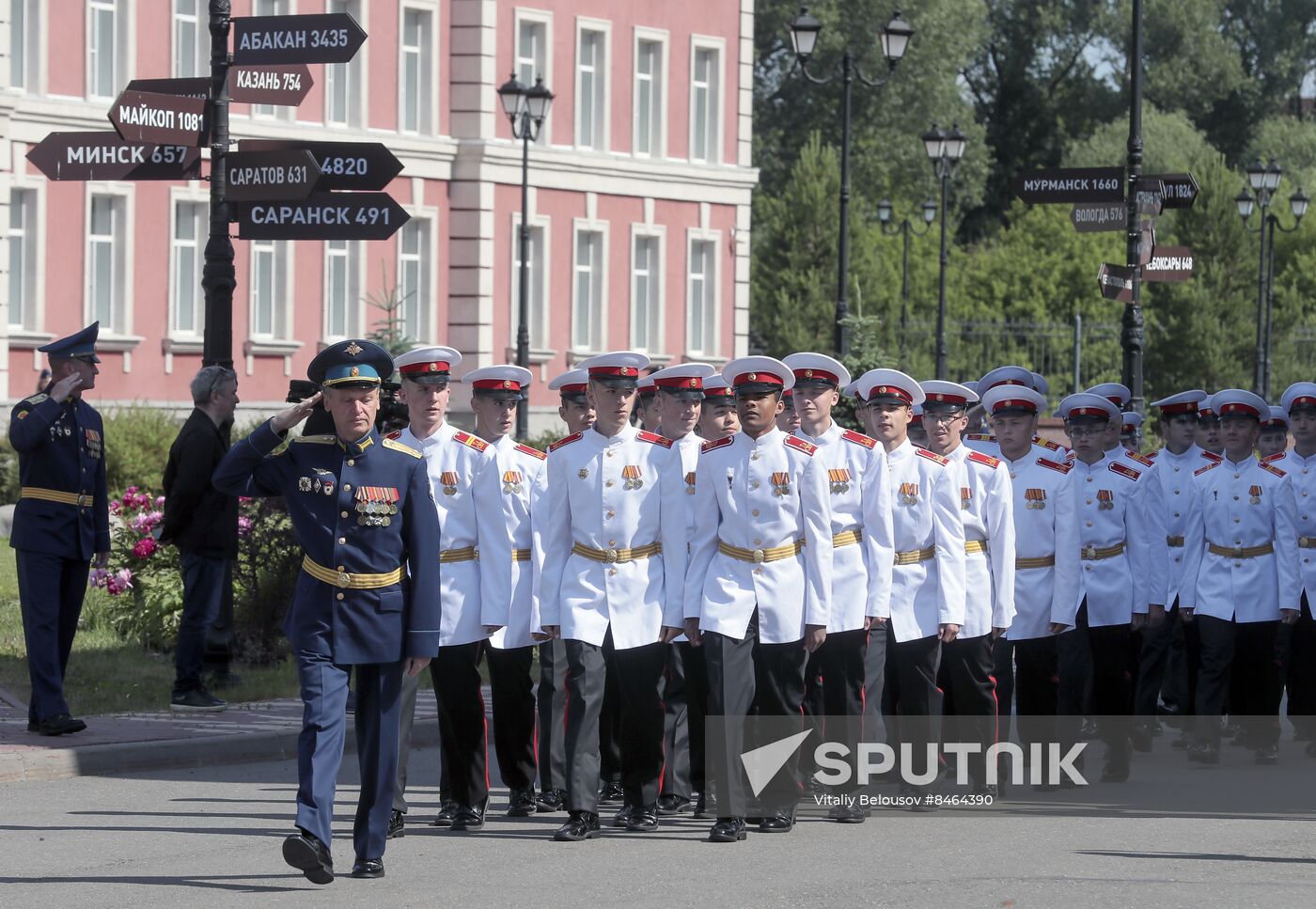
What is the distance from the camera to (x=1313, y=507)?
14.0 meters

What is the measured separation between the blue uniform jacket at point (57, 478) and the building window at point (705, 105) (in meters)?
31.2

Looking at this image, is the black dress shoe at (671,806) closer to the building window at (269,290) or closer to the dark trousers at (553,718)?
the dark trousers at (553,718)

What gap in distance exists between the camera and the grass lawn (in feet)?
46.6

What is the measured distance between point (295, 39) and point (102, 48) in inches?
830

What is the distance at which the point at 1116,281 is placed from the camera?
2008 centimetres

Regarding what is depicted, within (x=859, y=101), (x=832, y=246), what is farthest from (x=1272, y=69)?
(x=832, y=246)

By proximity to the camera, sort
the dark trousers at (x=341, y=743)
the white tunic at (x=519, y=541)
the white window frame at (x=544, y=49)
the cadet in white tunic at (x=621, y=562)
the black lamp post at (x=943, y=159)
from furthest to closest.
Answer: the black lamp post at (x=943, y=159) < the white window frame at (x=544, y=49) < the white tunic at (x=519, y=541) < the cadet in white tunic at (x=621, y=562) < the dark trousers at (x=341, y=743)

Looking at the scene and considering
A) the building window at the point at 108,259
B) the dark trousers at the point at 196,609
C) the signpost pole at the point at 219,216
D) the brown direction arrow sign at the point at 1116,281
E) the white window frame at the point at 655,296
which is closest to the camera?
the dark trousers at the point at 196,609

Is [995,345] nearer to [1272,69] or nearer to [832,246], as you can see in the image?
[832,246]

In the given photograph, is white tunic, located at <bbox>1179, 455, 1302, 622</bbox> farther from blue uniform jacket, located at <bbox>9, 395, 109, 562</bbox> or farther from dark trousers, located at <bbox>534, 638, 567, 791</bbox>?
blue uniform jacket, located at <bbox>9, 395, 109, 562</bbox>

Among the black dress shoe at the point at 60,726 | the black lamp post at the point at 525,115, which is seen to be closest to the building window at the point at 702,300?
the black lamp post at the point at 525,115

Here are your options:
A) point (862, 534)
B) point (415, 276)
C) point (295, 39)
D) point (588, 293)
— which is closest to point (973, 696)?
point (862, 534)

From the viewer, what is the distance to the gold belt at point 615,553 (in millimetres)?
10836

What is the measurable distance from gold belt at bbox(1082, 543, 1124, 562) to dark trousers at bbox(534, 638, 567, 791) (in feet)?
12.0
